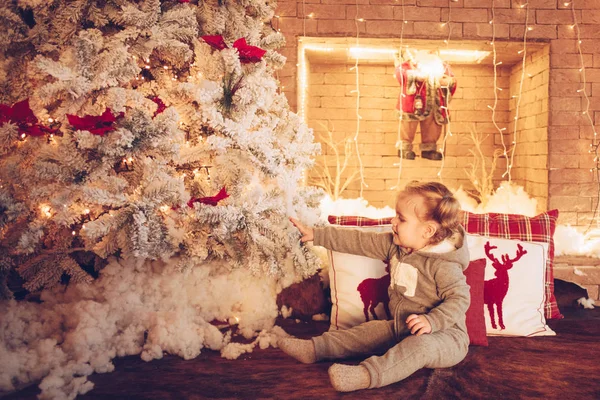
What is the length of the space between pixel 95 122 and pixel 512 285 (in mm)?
1726

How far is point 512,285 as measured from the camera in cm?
188

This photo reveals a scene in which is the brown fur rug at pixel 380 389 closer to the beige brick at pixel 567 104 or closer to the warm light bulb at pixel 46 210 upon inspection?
the warm light bulb at pixel 46 210

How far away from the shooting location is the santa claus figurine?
314 cm

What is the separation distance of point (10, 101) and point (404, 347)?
5.93ft

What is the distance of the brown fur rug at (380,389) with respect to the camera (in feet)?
4.86

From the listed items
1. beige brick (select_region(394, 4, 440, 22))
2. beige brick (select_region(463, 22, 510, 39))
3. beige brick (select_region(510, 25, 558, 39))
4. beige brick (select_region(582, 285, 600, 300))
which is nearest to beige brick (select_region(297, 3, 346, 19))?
beige brick (select_region(394, 4, 440, 22))

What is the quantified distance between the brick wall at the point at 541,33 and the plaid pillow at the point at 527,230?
115cm

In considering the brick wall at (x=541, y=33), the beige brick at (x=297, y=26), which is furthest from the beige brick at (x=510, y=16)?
the beige brick at (x=297, y=26)

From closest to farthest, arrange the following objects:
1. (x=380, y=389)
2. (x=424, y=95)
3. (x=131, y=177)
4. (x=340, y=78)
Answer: (x=380, y=389), (x=131, y=177), (x=424, y=95), (x=340, y=78)

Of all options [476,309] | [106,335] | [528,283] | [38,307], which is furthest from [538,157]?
[38,307]

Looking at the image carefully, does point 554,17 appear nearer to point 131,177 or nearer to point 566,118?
point 566,118

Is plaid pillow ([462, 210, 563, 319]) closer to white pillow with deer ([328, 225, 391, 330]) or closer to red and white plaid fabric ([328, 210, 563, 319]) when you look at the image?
red and white plaid fabric ([328, 210, 563, 319])

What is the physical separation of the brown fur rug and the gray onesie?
7 centimetres

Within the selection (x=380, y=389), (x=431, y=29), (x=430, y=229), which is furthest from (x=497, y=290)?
(x=431, y=29)
